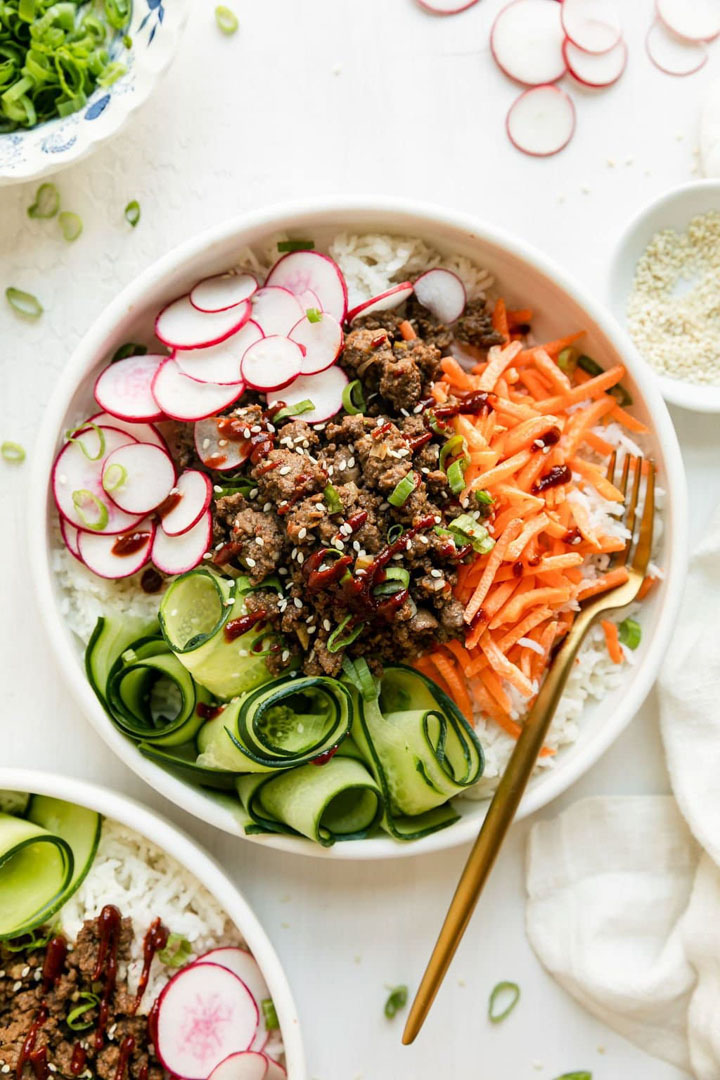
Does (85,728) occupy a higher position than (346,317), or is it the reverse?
(346,317)

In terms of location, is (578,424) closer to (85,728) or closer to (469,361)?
(469,361)

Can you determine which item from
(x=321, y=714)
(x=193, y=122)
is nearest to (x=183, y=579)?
(x=321, y=714)

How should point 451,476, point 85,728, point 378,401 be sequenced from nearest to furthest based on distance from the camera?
point 451,476
point 378,401
point 85,728

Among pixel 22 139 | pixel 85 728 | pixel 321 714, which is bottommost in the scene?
pixel 85 728

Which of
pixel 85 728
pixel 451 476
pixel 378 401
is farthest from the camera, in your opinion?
pixel 85 728

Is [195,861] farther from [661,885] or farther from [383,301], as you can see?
[383,301]

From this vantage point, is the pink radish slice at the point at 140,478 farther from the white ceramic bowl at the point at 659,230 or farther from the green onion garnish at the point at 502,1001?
the green onion garnish at the point at 502,1001
